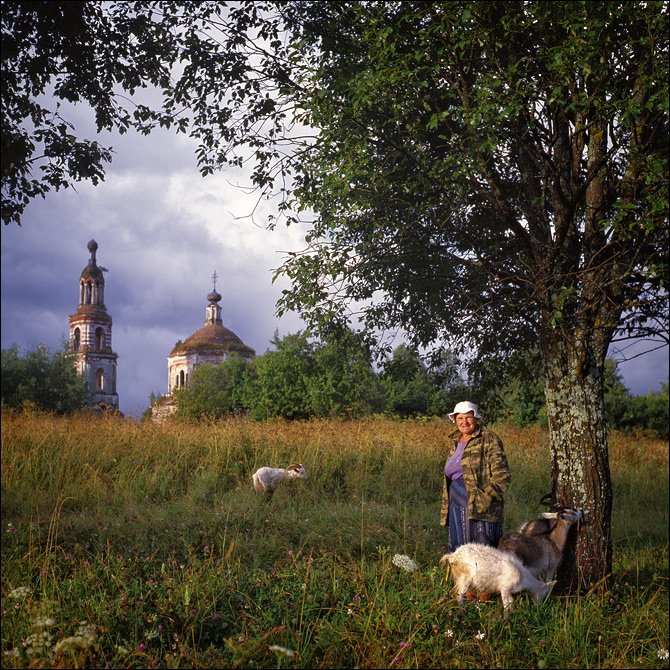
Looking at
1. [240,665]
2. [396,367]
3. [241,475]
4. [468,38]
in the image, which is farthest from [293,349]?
[240,665]

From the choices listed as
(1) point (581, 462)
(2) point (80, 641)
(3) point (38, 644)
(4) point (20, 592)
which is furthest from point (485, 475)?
(4) point (20, 592)

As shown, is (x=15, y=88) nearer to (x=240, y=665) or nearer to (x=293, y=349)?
(x=240, y=665)

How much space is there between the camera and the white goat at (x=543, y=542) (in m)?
5.67

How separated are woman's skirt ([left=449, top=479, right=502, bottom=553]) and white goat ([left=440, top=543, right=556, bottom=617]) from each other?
0.68 meters

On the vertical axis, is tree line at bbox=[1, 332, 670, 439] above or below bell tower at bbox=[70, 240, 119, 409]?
below

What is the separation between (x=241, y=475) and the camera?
1055 centimetres

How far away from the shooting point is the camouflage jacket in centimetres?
586

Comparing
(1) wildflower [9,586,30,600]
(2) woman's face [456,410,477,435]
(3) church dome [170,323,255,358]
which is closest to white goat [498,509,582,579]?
(2) woman's face [456,410,477,435]

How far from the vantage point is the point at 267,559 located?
264 inches

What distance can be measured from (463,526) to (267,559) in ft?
7.51

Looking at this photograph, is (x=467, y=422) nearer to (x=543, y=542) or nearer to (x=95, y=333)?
(x=543, y=542)

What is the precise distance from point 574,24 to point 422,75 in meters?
2.07

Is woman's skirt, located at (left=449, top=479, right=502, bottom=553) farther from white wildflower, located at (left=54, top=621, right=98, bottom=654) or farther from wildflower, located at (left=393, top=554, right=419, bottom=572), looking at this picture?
white wildflower, located at (left=54, top=621, right=98, bottom=654)

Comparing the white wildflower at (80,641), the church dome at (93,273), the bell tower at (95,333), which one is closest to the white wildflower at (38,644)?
the white wildflower at (80,641)
